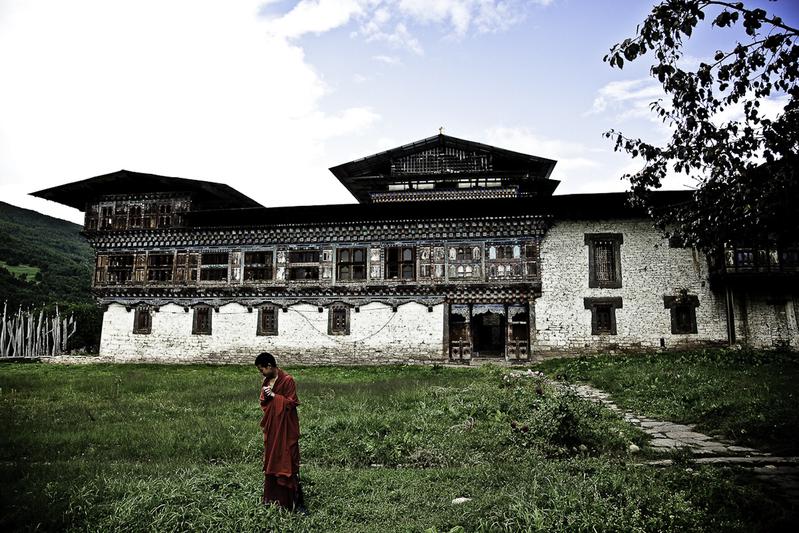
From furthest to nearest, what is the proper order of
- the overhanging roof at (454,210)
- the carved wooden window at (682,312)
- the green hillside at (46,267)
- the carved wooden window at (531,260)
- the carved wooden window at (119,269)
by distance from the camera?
the green hillside at (46,267) < the carved wooden window at (119,269) < the carved wooden window at (531,260) < the overhanging roof at (454,210) < the carved wooden window at (682,312)

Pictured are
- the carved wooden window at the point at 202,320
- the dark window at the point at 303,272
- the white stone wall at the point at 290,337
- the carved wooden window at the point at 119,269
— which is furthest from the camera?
the carved wooden window at the point at 119,269

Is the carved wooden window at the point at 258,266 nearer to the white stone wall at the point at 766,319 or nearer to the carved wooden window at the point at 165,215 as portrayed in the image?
the carved wooden window at the point at 165,215

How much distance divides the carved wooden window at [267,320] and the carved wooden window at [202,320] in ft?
8.39

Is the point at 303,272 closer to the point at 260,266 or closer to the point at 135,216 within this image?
the point at 260,266

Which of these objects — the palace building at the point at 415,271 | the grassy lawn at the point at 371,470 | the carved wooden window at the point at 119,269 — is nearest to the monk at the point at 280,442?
the grassy lawn at the point at 371,470

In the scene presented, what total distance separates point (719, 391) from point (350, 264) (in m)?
16.2

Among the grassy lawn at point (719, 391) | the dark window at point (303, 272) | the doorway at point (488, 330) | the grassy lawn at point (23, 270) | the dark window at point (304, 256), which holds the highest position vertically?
the grassy lawn at point (23, 270)

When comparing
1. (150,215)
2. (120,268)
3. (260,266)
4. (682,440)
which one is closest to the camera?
(682,440)

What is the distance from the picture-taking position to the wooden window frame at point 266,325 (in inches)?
937

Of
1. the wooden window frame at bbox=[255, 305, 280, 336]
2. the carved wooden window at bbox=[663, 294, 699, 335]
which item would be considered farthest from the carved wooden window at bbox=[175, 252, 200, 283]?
the carved wooden window at bbox=[663, 294, 699, 335]

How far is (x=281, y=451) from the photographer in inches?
216

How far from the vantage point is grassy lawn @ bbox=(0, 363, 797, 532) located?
4945 mm

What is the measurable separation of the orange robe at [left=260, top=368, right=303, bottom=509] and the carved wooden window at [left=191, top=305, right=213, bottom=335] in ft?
66.2

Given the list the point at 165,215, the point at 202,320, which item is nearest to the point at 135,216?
the point at 165,215
